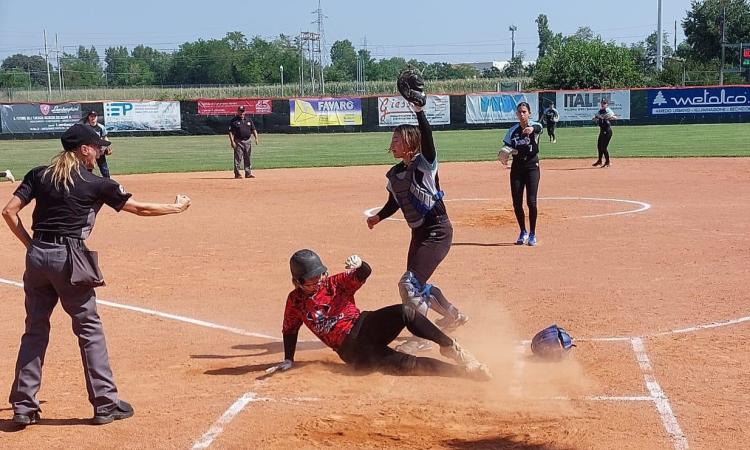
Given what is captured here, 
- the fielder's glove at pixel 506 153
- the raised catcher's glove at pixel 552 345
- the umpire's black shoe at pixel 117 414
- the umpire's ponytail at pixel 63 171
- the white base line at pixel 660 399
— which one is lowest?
the white base line at pixel 660 399

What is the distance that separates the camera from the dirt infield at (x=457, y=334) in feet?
19.9

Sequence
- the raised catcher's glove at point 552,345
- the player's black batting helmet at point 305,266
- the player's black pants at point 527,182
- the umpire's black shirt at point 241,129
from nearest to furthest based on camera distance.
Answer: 1. the player's black batting helmet at point 305,266
2. the raised catcher's glove at point 552,345
3. the player's black pants at point 527,182
4. the umpire's black shirt at point 241,129

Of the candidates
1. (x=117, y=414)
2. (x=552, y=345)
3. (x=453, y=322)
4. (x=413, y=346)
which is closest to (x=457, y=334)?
(x=453, y=322)

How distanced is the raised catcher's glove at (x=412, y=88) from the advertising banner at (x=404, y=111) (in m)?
42.7

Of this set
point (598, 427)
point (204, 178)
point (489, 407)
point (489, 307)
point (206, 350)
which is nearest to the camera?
point (598, 427)

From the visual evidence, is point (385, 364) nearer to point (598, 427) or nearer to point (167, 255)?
point (598, 427)

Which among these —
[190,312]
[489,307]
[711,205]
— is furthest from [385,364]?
[711,205]

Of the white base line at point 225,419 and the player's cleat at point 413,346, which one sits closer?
the white base line at point 225,419

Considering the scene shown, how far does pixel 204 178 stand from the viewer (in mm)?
26016

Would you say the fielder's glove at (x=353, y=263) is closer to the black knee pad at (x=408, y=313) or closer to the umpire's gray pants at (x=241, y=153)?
the black knee pad at (x=408, y=313)

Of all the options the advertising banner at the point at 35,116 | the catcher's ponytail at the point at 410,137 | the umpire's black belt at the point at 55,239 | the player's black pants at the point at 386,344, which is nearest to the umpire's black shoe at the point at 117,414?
the umpire's black belt at the point at 55,239

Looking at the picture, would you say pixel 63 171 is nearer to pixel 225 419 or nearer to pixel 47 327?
pixel 47 327

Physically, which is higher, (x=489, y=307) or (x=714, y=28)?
(x=714, y=28)

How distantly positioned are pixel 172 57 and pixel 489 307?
113 m
